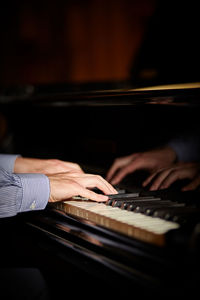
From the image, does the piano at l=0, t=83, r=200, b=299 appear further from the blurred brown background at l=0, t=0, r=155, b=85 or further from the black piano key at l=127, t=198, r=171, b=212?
the blurred brown background at l=0, t=0, r=155, b=85

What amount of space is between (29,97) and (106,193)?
1.07 meters

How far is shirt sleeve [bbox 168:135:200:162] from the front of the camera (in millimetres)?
1278

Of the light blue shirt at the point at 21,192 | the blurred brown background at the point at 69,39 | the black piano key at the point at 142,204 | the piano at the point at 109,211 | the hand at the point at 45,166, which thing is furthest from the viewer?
the blurred brown background at the point at 69,39

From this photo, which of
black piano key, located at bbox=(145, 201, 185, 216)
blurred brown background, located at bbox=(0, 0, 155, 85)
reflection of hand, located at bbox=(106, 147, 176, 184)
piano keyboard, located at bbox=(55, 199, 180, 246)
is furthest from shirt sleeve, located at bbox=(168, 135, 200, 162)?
blurred brown background, located at bbox=(0, 0, 155, 85)

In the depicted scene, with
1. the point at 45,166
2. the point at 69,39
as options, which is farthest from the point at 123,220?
the point at 69,39

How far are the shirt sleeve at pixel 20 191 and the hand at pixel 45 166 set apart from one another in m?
0.28

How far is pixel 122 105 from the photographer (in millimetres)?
1572

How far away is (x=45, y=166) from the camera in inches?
70.0

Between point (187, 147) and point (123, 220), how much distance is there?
1.38 feet

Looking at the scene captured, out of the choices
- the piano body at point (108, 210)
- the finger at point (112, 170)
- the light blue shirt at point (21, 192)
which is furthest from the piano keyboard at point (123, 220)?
the finger at point (112, 170)

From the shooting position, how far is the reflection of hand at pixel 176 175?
1.23 m

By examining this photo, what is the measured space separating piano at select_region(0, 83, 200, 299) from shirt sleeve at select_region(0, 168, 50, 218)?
0.10 m

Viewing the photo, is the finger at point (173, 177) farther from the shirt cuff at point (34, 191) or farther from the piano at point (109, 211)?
the shirt cuff at point (34, 191)

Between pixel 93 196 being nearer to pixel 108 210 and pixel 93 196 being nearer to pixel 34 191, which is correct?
pixel 108 210
